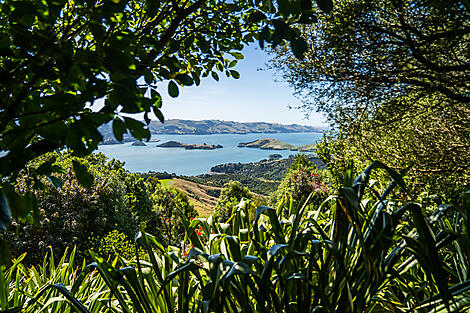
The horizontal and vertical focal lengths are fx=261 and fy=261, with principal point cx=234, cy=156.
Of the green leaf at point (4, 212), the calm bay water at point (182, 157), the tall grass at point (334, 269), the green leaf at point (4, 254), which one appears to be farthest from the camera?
the calm bay water at point (182, 157)

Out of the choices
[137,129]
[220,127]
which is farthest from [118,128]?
[220,127]

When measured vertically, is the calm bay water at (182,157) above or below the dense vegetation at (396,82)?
below

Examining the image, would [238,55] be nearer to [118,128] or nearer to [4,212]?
[118,128]

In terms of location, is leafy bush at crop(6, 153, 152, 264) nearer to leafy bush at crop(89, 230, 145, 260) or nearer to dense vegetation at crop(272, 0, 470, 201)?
leafy bush at crop(89, 230, 145, 260)

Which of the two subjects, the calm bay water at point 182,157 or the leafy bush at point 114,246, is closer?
the leafy bush at point 114,246

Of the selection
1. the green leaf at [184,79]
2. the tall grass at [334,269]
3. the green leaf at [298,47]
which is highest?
the green leaf at [298,47]

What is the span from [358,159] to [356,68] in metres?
1.73

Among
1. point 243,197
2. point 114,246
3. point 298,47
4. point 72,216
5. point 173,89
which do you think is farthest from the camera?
point 72,216

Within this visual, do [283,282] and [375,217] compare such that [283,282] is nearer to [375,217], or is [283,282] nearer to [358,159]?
[375,217]

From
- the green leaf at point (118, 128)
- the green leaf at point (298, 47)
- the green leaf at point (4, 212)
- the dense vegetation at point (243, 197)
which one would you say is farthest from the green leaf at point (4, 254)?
the green leaf at point (298, 47)

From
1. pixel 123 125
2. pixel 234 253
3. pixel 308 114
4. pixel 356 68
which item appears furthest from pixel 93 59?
pixel 308 114

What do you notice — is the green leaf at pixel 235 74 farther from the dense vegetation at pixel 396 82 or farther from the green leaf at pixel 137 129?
the dense vegetation at pixel 396 82

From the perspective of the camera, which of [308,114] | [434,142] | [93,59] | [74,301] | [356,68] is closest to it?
[93,59]

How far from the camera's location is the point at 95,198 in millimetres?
6898
